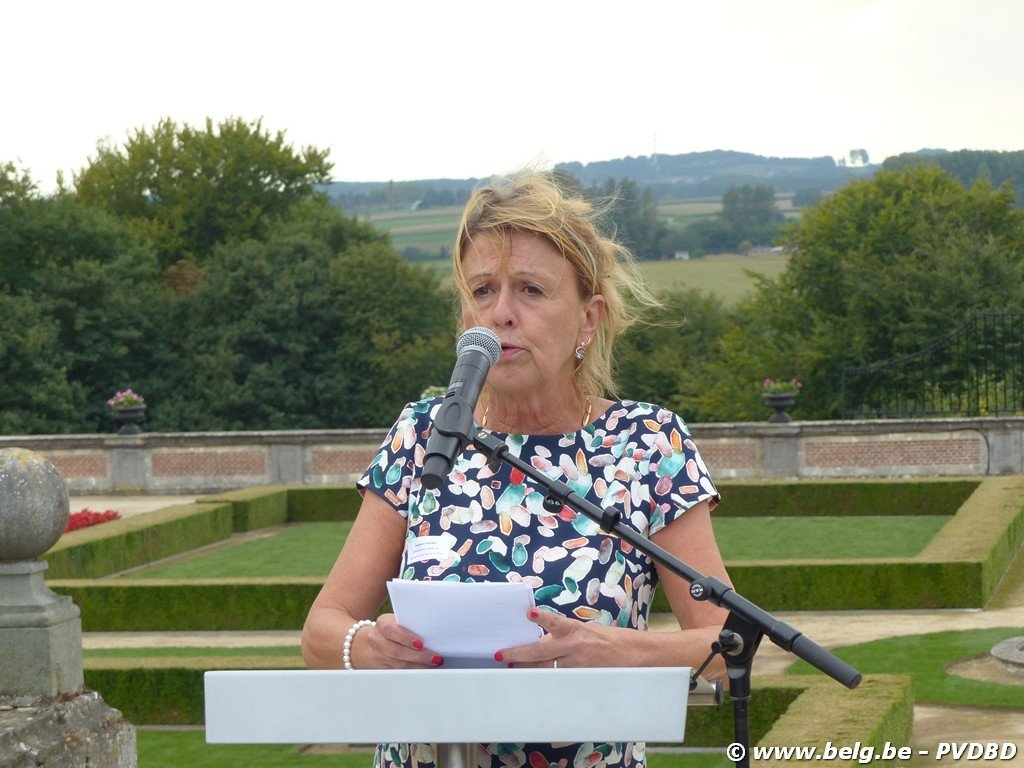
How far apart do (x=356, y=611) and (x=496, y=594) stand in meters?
0.59

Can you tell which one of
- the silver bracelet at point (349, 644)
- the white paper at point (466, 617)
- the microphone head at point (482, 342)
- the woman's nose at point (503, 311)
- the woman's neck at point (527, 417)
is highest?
the woman's nose at point (503, 311)

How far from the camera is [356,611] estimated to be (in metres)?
2.76

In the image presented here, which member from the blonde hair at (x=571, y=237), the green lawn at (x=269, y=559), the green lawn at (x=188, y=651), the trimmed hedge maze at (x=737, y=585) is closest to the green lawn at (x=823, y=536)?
the trimmed hedge maze at (x=737, y=585)

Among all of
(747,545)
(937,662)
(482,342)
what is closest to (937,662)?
(937,662)

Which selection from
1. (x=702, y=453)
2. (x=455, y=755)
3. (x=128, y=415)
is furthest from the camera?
(x=128, y=415)

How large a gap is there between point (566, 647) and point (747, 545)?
43.0ft

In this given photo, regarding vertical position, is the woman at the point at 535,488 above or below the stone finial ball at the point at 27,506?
above

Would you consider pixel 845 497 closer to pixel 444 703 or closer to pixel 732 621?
pixel 732 621

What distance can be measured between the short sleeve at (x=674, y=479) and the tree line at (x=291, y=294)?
32.1 m

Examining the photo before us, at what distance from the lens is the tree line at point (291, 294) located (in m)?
37.1

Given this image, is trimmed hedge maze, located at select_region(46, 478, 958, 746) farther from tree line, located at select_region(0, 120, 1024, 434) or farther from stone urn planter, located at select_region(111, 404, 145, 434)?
tree line, located at select_region(0, 120, 1024, 434)

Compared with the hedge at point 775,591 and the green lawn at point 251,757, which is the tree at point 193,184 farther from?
the green lawn at point 251,757

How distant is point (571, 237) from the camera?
2.82 metres

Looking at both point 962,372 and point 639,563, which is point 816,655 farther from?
point 962,372
